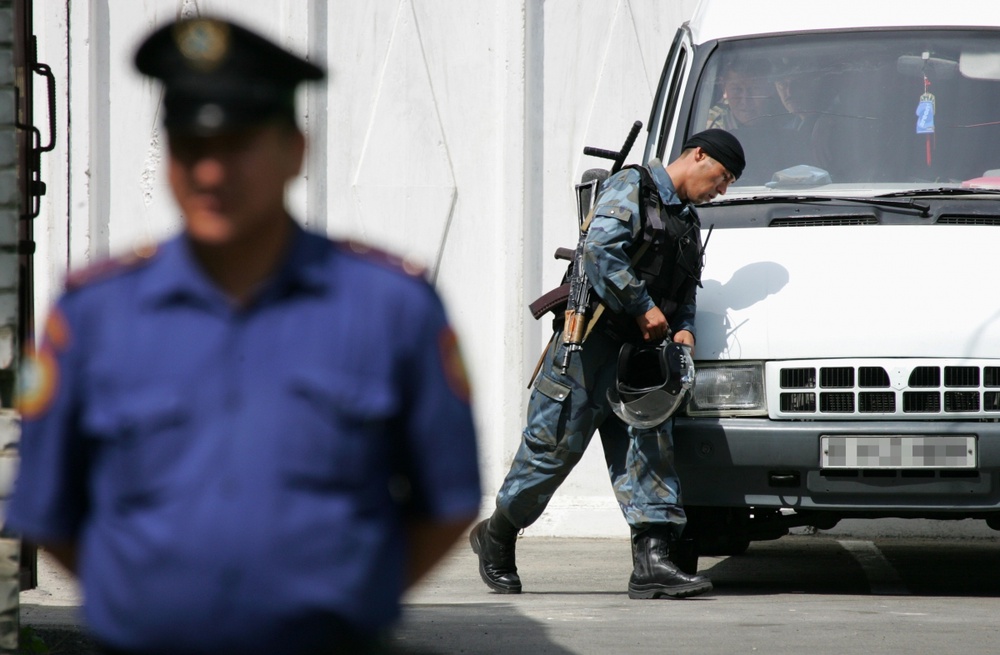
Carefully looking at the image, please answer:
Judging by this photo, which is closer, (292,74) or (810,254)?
(292,74)

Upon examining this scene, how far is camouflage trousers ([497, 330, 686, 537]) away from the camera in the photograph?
5723mm

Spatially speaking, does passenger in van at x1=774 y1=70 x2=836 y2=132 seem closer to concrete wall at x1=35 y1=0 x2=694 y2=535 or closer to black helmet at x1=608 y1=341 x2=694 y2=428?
black helmet at x1=608 y1=341 x2=694 y2=428

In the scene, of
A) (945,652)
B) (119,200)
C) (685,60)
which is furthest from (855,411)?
(119,200)

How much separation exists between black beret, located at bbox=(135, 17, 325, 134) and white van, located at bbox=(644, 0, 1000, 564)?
3937 mm

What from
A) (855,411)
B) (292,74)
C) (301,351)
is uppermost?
(292,74)

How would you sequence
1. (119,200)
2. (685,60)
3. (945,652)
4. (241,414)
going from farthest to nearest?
(119,200) < (685,60) < (945,652) < (241,414)

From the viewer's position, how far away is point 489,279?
8883mm

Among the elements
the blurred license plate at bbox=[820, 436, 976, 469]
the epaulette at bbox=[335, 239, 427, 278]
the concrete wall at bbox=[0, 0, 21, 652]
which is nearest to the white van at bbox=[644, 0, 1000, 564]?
the blurred license plate at bbox=[820, 436, 976, 469]

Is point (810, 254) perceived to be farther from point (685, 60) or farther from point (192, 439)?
point (192, 439)

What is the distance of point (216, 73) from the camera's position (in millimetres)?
1855

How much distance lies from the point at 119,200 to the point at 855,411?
5.10 m

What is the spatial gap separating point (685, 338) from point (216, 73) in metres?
3.96

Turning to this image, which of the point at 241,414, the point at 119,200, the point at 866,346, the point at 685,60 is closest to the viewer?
the point at 241,414

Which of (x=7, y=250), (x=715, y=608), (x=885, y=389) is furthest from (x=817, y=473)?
(x=7, y=250)
